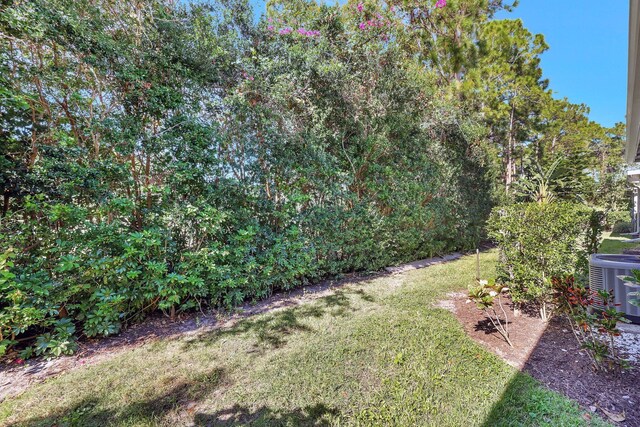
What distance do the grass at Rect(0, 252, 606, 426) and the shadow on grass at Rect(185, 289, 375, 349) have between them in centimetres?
2

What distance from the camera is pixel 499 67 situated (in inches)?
316

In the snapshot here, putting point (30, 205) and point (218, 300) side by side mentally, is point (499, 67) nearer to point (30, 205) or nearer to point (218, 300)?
point (218, 300)

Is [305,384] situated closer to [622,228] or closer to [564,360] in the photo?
[564,360]

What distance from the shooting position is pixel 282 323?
10.9 ft

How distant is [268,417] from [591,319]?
9.47ft

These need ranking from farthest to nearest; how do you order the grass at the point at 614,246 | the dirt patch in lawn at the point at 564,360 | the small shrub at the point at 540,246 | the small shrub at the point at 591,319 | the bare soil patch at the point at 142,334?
the grass at the point at 614,246 → the small shrub at the point at 540,246 → the bare soil patch at the point at 142,334 → the small shrub at the point at 591,319 → the dirt patch in lawn at the point at 564,360

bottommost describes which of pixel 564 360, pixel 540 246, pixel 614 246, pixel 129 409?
pixel 614 246

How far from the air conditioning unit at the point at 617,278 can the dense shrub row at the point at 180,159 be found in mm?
3106

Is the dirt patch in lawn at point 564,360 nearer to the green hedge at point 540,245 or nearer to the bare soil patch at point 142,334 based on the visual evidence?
the green hedge at point 540,245

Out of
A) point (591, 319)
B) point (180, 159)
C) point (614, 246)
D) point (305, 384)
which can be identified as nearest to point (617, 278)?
point (591, 319)

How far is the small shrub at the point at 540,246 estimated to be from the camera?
3.11 metres

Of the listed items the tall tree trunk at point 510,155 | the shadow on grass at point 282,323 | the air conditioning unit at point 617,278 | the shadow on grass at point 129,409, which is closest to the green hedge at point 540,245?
the air conditioning unit at point 617,278

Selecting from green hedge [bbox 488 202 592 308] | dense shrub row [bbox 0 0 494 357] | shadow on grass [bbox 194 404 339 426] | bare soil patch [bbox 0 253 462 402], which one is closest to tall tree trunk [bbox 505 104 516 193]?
dense shrub row [bbox 0 0 494 357]

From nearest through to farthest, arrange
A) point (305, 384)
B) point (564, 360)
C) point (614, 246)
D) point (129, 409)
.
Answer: point (129, 409)
point (305, 384)
point (564, 360)
point (614, 246)
